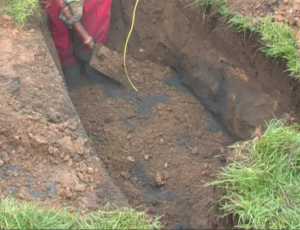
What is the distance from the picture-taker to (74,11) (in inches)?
178

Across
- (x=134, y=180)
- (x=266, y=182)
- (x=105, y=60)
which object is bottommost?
(x=134, y=180)

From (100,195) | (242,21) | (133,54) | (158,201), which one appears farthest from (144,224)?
(133,54)

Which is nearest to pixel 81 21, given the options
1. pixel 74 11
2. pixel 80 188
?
pixel 74 11

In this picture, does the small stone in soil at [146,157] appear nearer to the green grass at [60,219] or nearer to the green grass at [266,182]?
the green grass at [266,182]

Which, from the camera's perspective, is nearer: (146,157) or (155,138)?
(146,157)

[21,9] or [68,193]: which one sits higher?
[21,9]

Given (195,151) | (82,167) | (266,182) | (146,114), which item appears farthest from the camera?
(146,114)

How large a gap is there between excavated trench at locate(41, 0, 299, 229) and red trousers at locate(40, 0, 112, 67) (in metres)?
0.23

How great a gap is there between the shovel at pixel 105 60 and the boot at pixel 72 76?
141 millimetres

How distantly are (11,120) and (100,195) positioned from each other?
2.56 feet

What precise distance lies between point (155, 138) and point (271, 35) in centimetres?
124

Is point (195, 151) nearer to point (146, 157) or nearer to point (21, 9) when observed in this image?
point (146, 157)

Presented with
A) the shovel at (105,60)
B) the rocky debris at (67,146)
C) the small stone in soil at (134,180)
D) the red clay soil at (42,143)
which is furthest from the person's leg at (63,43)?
the rocky debris at (67,146)

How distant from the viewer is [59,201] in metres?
3.21
